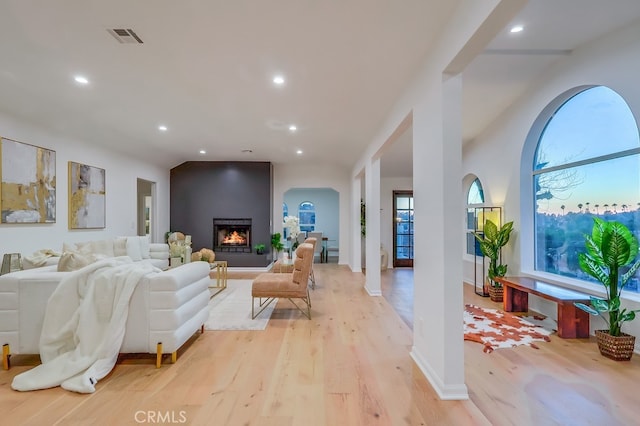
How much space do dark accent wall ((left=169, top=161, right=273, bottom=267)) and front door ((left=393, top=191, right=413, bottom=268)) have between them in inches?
139

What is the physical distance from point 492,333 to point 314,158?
5.51m

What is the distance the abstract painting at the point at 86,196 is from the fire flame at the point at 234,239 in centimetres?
284

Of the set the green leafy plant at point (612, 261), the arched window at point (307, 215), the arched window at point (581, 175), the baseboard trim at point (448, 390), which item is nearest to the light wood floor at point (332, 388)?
the baseboard trim at point (448, 390)

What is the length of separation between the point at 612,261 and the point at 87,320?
473 centimetres

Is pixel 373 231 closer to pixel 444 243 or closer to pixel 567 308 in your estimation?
pixel 567 308

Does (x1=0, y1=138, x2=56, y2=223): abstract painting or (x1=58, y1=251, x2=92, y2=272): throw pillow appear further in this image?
(x1=0, y1=138, x2=56, y2=223): abstract painting

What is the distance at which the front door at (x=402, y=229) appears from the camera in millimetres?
8500

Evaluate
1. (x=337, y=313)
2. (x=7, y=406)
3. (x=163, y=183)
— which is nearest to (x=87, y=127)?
(x=163, y=183)

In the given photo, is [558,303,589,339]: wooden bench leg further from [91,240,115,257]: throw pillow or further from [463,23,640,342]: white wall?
[91,240,115,257]: throw pillow

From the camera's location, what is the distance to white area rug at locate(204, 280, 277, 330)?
144 inches

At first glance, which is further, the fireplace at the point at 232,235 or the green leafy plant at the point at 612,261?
the fireplace at the point at 232,235

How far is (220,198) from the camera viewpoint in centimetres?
796

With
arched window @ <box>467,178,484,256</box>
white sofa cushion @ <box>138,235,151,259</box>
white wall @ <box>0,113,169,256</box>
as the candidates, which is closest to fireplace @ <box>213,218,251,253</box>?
white wall @ <box>0,113,169,256</box>

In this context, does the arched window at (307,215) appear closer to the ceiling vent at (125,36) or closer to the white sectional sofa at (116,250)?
the white sectional sofa at (116,250)
